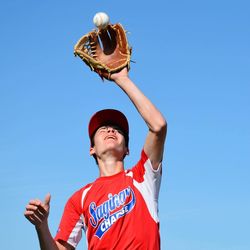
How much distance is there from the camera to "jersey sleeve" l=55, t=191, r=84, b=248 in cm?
726

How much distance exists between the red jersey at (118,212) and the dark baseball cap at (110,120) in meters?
0.76

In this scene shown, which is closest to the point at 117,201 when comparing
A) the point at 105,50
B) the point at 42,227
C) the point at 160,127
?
the point at 42,227

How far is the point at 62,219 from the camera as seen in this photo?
742 cm

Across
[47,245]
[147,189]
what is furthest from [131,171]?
[47,245]

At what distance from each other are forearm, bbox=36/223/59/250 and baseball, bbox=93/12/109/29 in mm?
2464

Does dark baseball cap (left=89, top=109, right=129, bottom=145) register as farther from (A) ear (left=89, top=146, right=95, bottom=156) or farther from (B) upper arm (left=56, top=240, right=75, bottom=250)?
(B) upper arm (left=56, top=240, right=75, bottom=250)

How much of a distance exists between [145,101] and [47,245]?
201 cm

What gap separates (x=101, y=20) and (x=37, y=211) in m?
2.42

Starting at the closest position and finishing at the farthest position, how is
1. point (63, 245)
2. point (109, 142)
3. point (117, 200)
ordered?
point (117, 200) → point (63, 245) → point (109, 142)

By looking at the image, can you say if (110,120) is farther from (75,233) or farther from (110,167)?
(75,233)

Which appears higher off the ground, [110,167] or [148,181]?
[110,167]

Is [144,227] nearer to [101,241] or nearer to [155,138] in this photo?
[101,241]

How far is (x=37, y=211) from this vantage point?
6.43 metres

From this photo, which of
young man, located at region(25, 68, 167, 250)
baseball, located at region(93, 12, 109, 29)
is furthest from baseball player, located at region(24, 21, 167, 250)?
baseball, located at region(93, 12, 109, 29)
